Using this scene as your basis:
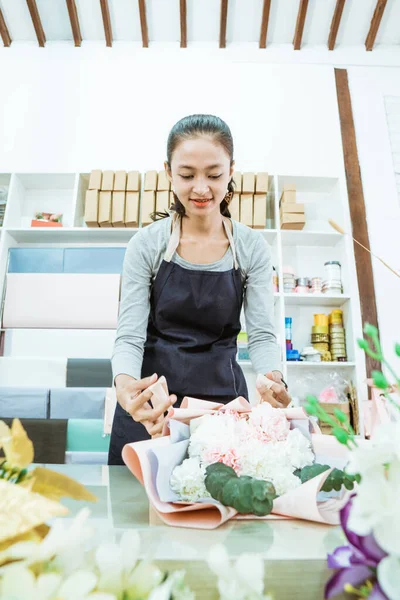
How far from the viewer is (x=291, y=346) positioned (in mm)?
3197

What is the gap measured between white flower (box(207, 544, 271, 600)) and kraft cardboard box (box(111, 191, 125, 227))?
10.1ft

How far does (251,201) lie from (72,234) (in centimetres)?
135

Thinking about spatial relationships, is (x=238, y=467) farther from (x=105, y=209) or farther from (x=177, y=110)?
(x=177, y=110)

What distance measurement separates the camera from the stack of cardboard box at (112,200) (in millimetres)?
3225

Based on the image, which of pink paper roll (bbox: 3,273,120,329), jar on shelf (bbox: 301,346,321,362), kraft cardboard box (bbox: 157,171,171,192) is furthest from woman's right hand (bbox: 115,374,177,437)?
kraft cardboard box (bbox: 157,171,171,192)

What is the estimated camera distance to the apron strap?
4.67 ft

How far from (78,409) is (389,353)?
2315 mm

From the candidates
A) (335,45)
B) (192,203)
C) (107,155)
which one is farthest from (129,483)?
(335,45)

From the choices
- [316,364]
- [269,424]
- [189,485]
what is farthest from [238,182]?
[189,485]

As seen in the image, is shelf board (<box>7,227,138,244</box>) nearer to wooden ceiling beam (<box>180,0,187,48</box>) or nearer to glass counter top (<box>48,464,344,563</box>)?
wooden ceiling beam (<box>180,0,187,48</box>)

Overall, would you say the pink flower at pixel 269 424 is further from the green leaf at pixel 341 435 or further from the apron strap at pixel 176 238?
the apron strap at pixel 176 238

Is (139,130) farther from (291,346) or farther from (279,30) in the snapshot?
(291,346)

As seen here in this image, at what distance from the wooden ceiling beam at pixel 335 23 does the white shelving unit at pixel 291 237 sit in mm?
1434

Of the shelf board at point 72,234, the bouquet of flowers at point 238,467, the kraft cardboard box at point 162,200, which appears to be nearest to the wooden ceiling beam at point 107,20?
the kraft cardboard box at point 162,200
